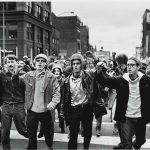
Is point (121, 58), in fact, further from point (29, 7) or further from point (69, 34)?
point (69, 34)

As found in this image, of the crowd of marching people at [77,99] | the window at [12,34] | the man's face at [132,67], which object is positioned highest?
the window at [12,34]

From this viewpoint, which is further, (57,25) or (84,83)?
(57,25)

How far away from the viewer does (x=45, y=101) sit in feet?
18.3

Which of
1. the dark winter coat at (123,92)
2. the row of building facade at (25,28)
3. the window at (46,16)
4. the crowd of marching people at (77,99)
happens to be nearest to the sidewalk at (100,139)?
the crowd of marching people at (77,99)

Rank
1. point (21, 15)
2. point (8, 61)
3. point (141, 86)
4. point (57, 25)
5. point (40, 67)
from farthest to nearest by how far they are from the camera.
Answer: point (57, 25) < point (21, 15) < point (8, 61) < point (40, 67) < point (141, 86)

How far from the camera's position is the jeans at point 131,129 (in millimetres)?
5340

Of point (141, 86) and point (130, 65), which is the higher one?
point (130, 65)

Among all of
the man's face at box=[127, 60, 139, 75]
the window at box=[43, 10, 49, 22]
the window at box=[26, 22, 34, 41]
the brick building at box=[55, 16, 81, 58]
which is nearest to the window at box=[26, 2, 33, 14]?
the window at box=[26, 22, 34, 41]

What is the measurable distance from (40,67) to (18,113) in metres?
1.05

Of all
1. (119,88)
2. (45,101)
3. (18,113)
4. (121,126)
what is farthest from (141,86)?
(18,113)

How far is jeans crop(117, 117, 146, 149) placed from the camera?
5340 mm

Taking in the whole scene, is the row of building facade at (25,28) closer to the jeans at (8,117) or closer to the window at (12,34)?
the window at (12,34)

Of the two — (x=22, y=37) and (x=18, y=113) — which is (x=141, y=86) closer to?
(x=18, y=113)

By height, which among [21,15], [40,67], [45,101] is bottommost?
[45,101]
